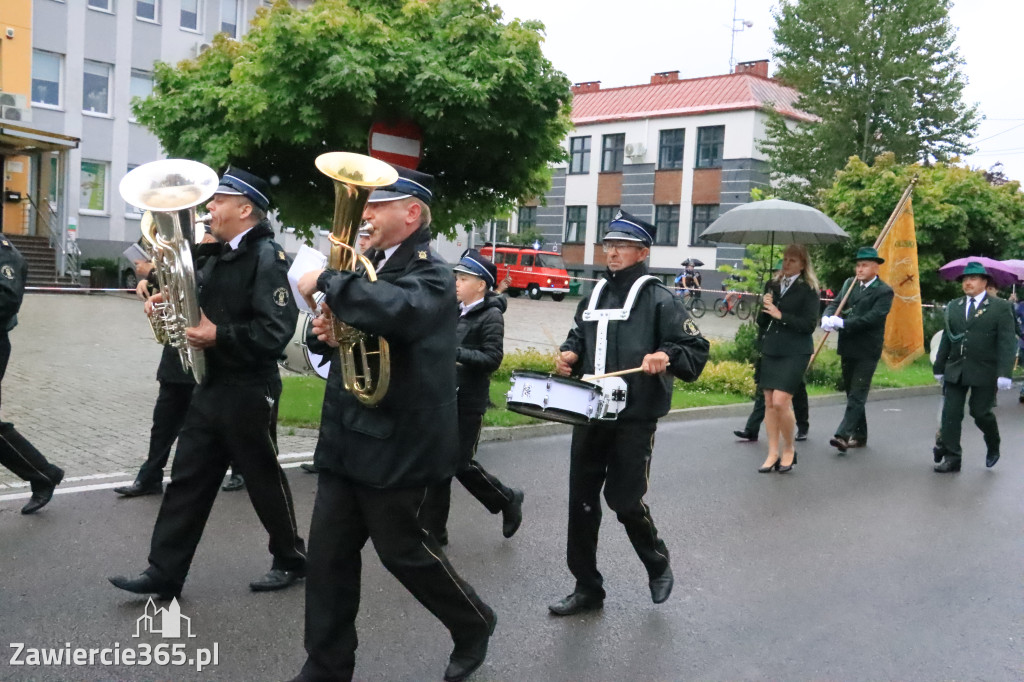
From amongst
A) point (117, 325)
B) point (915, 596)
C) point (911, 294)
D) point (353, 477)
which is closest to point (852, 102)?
point (911, 294)

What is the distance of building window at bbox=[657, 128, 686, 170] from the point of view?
44406 mm

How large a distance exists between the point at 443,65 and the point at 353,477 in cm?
717

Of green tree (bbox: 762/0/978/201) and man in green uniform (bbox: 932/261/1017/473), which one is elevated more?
green tree (bbox: 762/0/978/201)

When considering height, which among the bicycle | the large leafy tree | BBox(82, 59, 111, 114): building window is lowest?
the bicycle

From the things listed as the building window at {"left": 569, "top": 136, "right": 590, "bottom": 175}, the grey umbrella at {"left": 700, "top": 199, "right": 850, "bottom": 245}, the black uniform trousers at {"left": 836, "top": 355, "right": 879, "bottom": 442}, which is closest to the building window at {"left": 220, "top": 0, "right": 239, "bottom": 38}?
the building window at {"left": 569, "top": 136, "right": 590, "bottom": 175}

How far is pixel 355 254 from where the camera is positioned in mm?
3576

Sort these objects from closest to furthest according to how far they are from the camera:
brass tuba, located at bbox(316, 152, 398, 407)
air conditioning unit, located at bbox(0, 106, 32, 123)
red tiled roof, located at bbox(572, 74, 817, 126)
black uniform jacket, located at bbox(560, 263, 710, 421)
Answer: brass tuba, located at bbox(316, 152, 398, 407) → black uniform jacket, located at bbox(560, 263, 710, 421) → air conditioning unit, located at bbox(0, 106, 32, 123) → red tiled roof, located at bbox(572, 74, 817, 126)

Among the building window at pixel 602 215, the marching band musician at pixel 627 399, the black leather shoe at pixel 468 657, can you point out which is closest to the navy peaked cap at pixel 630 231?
the marching band musician at pixel 627 399

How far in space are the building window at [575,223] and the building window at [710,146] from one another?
701cm

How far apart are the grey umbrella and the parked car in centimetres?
2670

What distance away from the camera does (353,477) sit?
375cm

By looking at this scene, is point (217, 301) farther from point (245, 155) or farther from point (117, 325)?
point (117, 325)

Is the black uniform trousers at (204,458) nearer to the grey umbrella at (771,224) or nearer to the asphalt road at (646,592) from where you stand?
the asphalt road at (646,592)

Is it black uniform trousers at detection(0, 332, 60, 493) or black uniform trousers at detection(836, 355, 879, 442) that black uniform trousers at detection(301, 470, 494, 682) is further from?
black uniform trousers at detection(836, 355, 879, 442)
